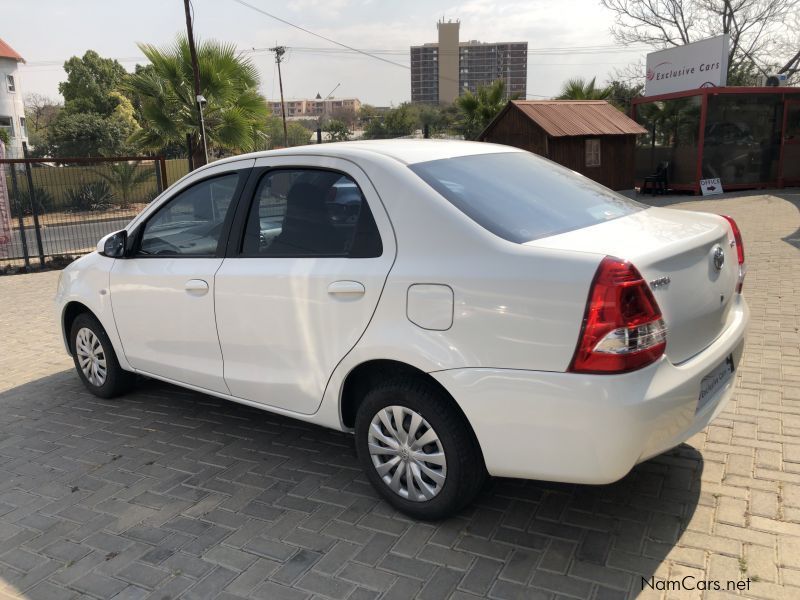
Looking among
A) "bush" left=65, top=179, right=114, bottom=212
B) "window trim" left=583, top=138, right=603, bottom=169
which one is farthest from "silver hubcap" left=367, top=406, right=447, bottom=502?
"window trim" left=583, top=138, right=603, bottom=169

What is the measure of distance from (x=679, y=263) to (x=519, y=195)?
2.67 feet

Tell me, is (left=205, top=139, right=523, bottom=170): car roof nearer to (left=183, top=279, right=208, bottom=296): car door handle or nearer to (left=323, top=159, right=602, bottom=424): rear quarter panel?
(left=323, top=159, right=602, bottom=424): rear quarter panel

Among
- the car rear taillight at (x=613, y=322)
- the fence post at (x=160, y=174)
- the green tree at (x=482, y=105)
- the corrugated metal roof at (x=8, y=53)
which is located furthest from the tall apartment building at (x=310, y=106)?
the car rear taillight at (x=613, y=322)

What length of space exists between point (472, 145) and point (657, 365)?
5.71 feet

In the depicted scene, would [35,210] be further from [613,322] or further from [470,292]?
[613,322]

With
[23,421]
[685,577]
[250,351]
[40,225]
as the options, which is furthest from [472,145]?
[40,225]

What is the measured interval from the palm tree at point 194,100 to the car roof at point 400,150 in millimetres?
14891

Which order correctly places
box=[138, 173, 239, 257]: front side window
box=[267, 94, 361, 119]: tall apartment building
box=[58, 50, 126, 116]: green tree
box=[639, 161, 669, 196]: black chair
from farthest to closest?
box=[267, 94, 361, 119]: tall apartment building
box=[58, 50, 126, 116]: green tree
box=[639, 161, 669, 196]: black chair
box=[138, 173, 239, 257]: front side window

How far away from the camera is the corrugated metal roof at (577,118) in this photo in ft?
64.0

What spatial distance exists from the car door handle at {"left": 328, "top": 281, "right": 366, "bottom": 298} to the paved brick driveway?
108 centimetres

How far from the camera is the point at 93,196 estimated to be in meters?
12.3

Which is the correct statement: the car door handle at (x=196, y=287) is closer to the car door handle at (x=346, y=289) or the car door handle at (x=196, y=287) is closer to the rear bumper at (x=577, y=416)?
the car door handle at (x=346, y=289)

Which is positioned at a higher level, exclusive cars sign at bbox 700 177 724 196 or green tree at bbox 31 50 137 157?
green tree at bbox 31 50 137 157

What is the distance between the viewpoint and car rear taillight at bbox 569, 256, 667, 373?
2410mm
